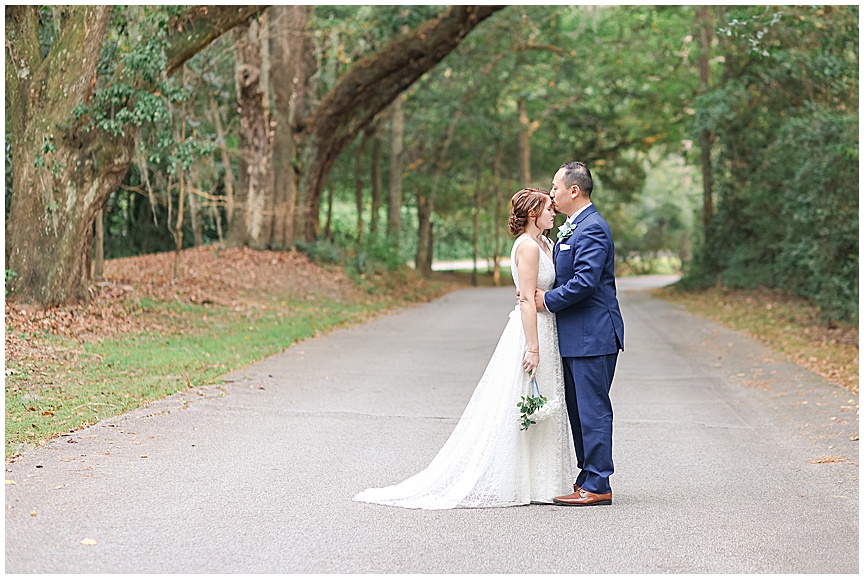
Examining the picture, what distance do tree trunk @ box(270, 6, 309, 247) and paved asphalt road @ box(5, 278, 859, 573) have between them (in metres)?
14.6

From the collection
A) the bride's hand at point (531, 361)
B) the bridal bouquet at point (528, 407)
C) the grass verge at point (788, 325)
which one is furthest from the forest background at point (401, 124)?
the bridal bouquet at point (528, 407)

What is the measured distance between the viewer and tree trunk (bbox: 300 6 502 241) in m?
22.3

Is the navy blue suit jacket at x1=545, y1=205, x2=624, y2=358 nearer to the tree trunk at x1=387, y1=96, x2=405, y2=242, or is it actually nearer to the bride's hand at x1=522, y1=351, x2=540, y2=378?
the bride's hand at x1=522, y1=351, x2=540, y2=378

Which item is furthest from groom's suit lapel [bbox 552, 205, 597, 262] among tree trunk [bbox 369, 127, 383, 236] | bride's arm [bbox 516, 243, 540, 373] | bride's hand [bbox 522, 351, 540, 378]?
tree trunk [bbox 369, 127, 383, 236]

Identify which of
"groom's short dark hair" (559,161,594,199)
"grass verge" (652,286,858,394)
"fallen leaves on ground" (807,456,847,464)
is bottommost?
"grass verge" (652,286,858,394)

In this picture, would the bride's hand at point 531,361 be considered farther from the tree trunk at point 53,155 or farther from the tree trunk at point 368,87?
the tree trunk at point 368,87

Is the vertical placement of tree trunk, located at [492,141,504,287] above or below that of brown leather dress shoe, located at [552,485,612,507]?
above

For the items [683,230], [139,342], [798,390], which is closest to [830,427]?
[798,390]

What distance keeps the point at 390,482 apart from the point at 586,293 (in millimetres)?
1858

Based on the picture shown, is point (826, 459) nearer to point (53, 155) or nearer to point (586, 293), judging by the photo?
point (586, 293)

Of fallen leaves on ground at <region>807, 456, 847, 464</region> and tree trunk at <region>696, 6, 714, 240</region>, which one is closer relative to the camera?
fallen leaves on ground at <region>807, 456, 847, 464</region>

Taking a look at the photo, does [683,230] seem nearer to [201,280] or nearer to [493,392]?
[201,280]

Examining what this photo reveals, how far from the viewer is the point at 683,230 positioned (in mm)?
57281

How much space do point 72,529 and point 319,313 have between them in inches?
565
